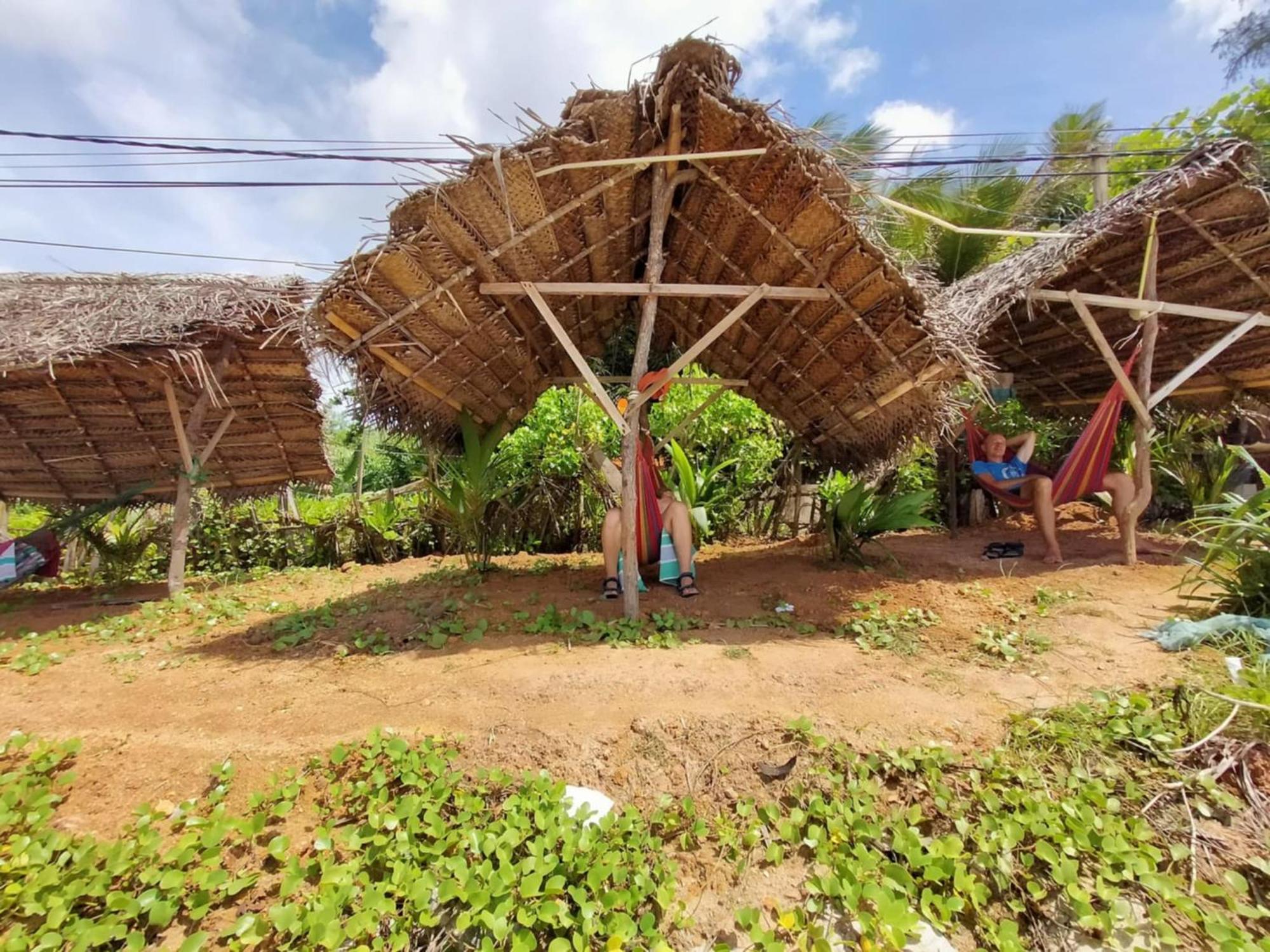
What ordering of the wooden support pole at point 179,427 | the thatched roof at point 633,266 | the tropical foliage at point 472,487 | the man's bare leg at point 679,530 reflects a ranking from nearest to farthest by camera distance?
the thatched roof at point 633,266, the man's bare leg at point 679,530, the tropical foliage at point 472,487, the wooden support pole at point 179,427

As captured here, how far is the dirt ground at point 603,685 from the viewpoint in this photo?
2.01m

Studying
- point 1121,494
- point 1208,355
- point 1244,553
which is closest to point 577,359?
point 1244,553

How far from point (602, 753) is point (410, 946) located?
0.77m

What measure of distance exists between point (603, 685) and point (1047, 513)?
3734 mm

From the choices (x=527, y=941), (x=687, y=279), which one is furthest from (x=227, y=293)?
(x=527, y=941)

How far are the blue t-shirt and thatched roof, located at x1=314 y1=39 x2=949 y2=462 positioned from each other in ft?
2.46

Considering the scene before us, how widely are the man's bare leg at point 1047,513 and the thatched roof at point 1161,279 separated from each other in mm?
1197

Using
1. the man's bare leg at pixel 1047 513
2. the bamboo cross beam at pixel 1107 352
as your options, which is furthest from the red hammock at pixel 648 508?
the bamboo cross beam at pixel 1107 352

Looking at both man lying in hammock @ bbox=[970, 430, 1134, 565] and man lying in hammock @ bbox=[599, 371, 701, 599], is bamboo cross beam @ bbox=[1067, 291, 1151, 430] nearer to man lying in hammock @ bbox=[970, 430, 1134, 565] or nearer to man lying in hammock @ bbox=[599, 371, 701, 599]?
man lying in hammock @ bbox=[970, 430, 1134, 565]

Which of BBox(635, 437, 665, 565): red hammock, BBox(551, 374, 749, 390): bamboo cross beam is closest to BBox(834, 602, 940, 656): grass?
BBox(635, 437, 665, 565): red hammock

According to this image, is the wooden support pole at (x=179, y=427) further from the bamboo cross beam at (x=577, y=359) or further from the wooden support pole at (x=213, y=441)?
the bamboo cross beam at (x=577, y=359)

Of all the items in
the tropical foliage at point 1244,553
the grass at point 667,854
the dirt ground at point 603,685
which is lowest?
the grass at point 667,854

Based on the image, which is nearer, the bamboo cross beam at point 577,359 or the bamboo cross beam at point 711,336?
the bamboo cross beam at point 577,359

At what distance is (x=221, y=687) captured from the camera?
2.65 meters
